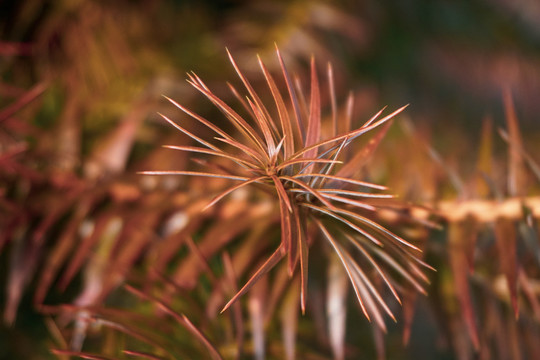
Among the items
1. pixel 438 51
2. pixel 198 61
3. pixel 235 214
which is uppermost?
pixel 438 51

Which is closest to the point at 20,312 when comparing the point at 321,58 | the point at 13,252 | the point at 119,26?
the point at 13,252

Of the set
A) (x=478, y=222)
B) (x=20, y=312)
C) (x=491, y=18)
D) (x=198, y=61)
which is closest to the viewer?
(x=478, y=222)

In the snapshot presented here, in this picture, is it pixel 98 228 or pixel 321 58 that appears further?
pixel 321 58

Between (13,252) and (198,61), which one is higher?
(198,61)

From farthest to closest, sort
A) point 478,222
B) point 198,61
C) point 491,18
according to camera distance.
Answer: point 491,18, point 198,61, point 478,222

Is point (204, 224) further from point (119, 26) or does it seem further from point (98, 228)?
point (119, 26)

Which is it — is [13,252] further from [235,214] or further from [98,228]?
[235,214]
